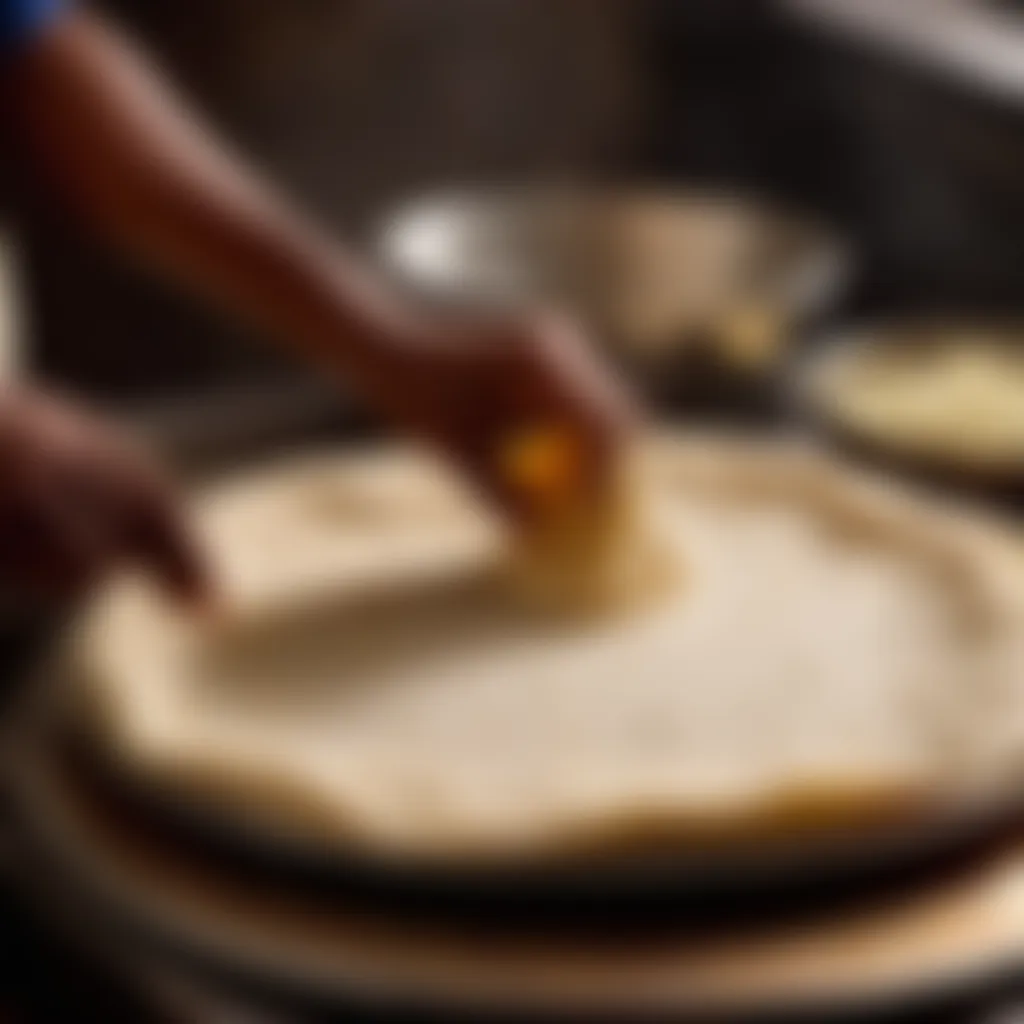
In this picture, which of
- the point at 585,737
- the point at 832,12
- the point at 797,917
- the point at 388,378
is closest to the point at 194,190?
the point at 388,378

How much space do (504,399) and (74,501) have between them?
199 mm

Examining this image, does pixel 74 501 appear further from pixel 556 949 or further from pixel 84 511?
pixel 556 949

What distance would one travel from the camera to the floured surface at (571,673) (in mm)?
729

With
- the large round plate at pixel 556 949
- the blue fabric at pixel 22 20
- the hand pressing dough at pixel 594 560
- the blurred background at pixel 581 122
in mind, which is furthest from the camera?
the blurred background at pixel 581 122

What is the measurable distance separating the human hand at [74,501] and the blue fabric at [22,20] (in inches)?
9.9

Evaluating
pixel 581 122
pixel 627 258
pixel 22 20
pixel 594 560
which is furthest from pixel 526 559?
pixel 581 122

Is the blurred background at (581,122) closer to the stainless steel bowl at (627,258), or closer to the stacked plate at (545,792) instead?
the stainless steel bowl at (627,258)

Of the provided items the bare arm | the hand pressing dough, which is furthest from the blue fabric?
the hand pressing dough

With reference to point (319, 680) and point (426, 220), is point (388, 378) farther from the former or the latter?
point (426, 220)

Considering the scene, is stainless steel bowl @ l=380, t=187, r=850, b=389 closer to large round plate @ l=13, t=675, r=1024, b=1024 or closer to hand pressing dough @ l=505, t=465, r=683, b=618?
hand pressing dough @ l=505, t=465, r=683, b=618

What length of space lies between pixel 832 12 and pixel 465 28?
0.92ft

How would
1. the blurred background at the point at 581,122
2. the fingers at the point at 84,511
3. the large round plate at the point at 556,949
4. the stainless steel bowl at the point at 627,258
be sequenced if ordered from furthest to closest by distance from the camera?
the blurred background at the point at 581,122 → the stainless steel bowl at the point at 627,258 → the fingers at the point at 84,511 → the large round plate at the point at 556,949

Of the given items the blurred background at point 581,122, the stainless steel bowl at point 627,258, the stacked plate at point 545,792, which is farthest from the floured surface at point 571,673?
the blurred background at point 581,122

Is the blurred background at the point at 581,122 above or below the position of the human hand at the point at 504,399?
above
